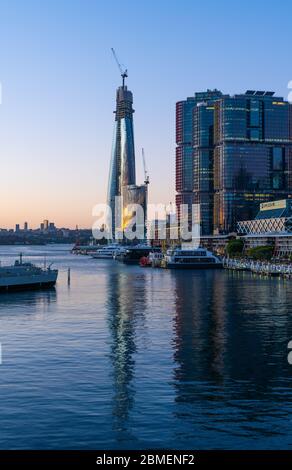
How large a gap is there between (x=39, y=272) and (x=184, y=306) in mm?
46100

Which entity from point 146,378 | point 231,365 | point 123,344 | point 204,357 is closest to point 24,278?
point 123,344

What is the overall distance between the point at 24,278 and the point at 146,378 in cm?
8105

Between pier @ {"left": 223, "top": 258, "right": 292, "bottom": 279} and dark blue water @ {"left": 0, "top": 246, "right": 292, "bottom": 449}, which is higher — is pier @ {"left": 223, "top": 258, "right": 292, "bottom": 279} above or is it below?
above

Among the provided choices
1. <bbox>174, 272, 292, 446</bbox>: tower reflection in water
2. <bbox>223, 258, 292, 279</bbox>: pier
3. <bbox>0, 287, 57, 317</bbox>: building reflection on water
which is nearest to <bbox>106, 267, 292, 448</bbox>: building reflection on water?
<bbox>174, 272, 292, 446</bbox>: tower reflection in water

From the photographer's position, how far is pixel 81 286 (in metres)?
140

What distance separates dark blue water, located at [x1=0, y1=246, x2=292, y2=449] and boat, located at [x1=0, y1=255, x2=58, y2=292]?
30007 mm

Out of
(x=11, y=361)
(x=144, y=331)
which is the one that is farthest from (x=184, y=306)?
(x=11, y=361)

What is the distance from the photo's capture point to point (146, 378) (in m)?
44.6

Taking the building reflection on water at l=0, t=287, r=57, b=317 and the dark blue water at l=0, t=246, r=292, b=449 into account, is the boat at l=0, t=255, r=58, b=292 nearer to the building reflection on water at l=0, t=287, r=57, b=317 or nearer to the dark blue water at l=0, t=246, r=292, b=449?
the building reflection on water at l=0, t=287, r=57, b=317

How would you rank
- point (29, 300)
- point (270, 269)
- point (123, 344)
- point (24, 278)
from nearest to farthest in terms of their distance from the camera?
1. point (123, 344)
2. point (29, 300)
3. point (24, 278)
4. point (270, 269)

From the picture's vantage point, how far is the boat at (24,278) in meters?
118

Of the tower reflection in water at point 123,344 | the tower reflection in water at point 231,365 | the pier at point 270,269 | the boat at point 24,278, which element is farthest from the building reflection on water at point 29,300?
the pier at point 270,269

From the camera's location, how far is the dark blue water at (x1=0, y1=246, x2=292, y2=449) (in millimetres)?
32562

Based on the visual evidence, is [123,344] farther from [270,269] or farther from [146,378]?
[270,269]
